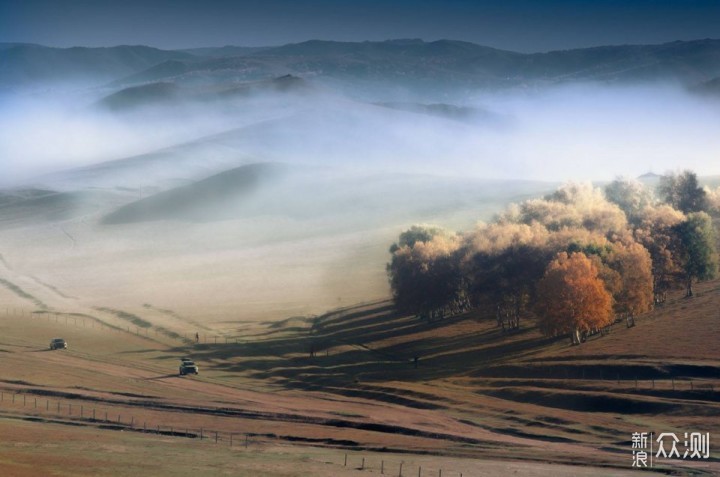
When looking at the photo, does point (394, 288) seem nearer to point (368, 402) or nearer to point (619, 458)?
point (368, 402)

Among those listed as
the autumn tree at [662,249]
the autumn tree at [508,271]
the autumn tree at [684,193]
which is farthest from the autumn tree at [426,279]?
the autumn tree at [684,193]

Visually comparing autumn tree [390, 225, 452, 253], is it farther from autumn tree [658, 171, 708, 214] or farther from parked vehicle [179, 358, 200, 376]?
parked vehicle [179, 358, 200, 376]

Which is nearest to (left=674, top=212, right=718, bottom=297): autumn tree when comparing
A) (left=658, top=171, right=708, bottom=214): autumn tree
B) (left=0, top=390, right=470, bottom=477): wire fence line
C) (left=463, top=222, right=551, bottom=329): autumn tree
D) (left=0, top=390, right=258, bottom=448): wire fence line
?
(left=463, top=222, right=551, bottom=329): autumn tree

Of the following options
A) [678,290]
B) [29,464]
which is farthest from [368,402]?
[678,290]

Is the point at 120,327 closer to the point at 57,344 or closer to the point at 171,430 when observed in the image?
the point at 57,344

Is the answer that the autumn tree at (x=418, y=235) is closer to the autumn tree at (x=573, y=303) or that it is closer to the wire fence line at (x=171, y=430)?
the autumn tree at (x=573, y=303)
